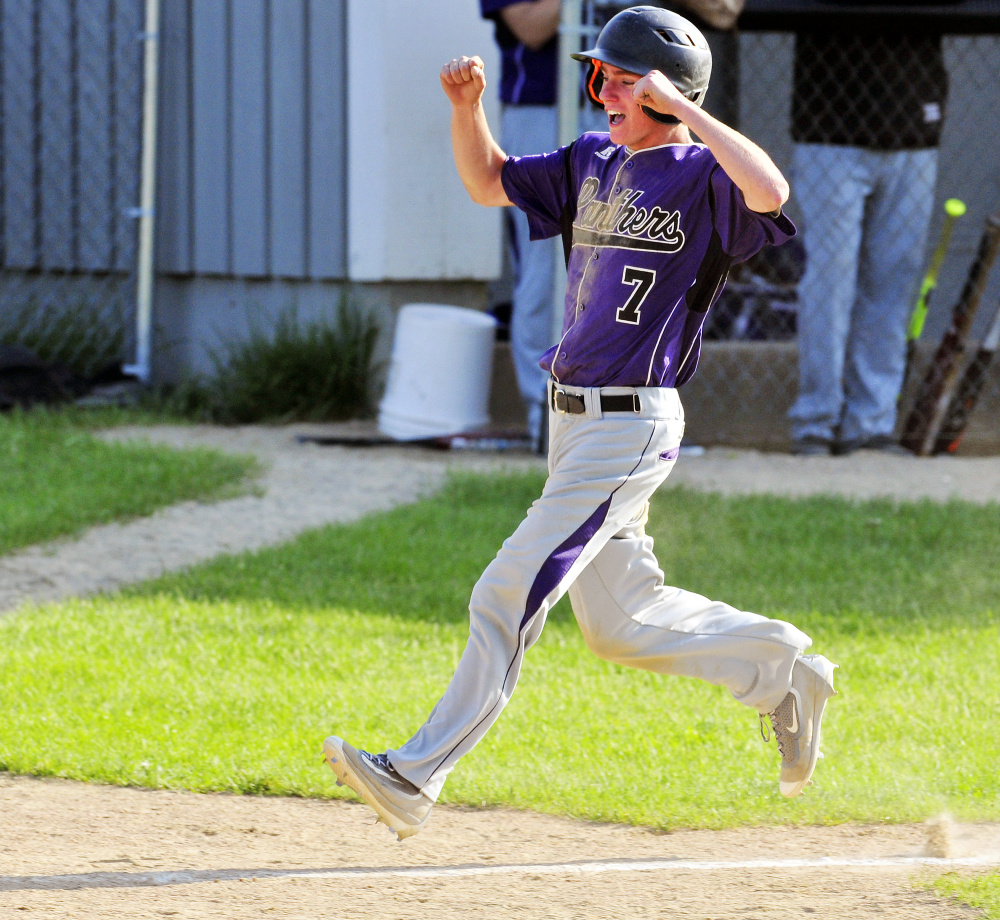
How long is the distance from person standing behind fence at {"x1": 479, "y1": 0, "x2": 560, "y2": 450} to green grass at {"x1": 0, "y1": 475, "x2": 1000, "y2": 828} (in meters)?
1.51

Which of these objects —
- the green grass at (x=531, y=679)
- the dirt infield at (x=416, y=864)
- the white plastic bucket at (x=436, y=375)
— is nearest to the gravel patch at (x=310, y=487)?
the white plastic bucket at (x=436, y=375)

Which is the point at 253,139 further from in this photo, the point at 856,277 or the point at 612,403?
the point at 612,403

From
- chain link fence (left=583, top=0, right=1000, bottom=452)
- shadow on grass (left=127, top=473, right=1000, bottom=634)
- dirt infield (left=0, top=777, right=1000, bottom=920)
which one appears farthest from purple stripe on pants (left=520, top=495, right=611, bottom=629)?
chain link fence (left=583, top=0, right=1000, bottom=452)

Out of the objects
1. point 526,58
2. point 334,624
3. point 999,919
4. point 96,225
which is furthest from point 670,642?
point 96,225

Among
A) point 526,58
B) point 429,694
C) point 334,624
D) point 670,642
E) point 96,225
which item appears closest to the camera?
point 670,642

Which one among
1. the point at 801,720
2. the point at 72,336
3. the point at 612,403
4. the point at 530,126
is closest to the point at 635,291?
the point at 612,403

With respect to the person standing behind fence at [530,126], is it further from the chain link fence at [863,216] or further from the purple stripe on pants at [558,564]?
the purple stripe on pants at [558,564]

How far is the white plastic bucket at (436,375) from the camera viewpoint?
303 inches

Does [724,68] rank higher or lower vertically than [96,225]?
higher

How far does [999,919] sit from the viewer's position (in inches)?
104

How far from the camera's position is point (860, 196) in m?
7.20

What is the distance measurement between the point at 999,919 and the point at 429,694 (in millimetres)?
1849

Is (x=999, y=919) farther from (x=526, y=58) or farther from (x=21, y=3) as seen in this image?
(x=21, y=3)

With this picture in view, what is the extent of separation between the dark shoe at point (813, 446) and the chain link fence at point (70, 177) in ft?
13.5
